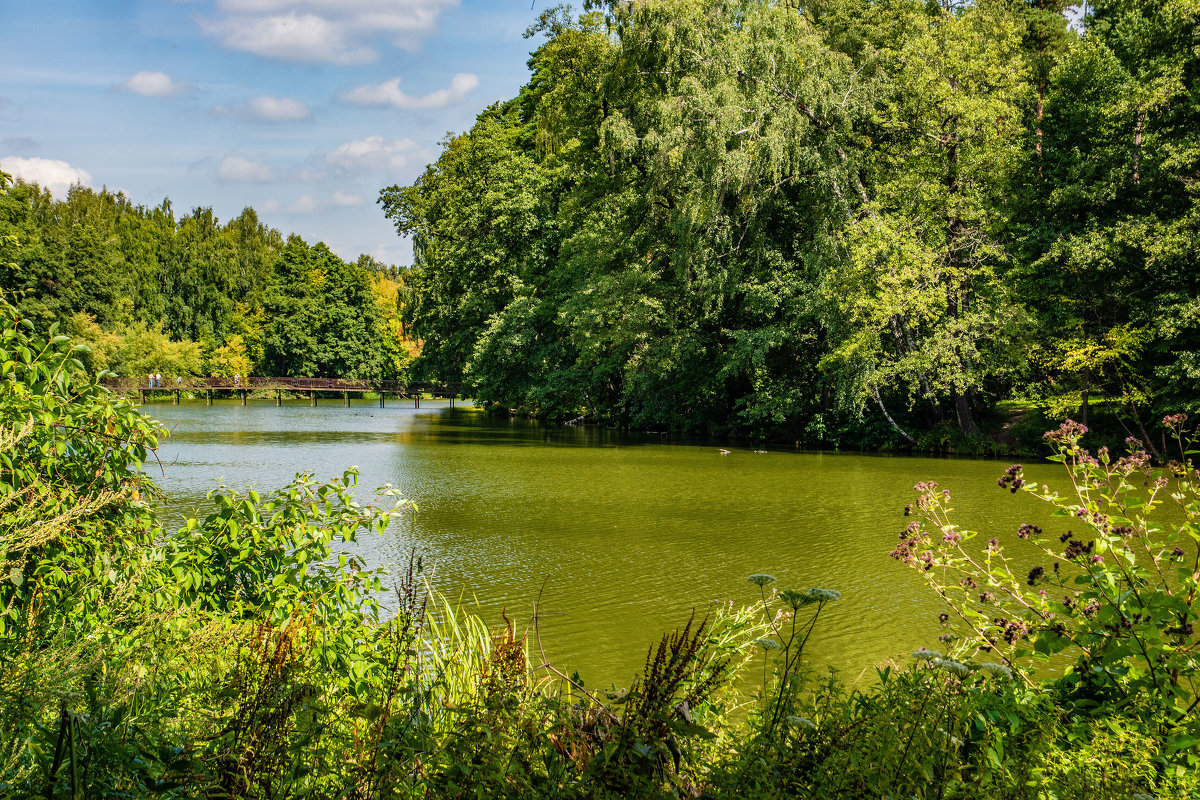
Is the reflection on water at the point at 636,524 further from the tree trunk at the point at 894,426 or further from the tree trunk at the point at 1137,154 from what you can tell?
the tree trunk at the point at 1137,154

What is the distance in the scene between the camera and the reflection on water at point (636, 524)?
25.5ft

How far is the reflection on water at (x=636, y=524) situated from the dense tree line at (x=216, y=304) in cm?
3448

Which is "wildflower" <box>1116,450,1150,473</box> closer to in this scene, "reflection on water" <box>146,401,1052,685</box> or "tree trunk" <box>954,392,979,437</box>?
"reflection on water" <box>146,401,1052,685</box>

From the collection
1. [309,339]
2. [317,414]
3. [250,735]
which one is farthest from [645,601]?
[309,339]

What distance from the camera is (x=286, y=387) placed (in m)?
57.3

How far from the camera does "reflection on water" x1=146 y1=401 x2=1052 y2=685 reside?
306 inches

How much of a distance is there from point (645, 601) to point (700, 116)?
48.2 feet

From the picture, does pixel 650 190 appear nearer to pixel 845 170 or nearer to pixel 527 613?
pixel 845 170

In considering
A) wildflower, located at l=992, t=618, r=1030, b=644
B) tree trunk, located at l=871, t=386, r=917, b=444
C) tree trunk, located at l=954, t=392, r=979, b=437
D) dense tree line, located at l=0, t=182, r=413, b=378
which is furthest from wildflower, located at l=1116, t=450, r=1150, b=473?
dense tree line, located at l=0, t=182, r=413, b=378

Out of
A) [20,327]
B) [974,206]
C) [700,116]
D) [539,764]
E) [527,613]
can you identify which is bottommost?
[527,613]

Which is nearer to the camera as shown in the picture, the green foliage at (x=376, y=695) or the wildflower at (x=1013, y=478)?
the green foliage at (x=376, y=695)

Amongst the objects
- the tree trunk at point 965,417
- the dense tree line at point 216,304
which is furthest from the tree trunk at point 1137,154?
the dense tree line at point 216,304

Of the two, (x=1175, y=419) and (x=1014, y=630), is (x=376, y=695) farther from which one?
(x=1175, y=419)

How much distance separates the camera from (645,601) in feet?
27.6
